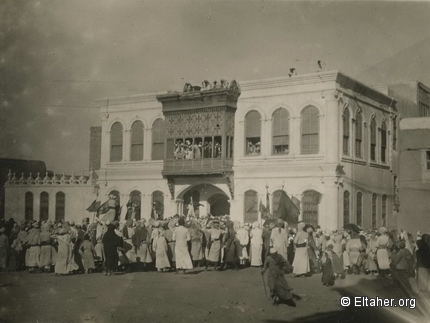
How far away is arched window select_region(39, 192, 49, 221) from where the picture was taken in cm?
1908

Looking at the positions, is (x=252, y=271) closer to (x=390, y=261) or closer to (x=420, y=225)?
(x=390, y=261)

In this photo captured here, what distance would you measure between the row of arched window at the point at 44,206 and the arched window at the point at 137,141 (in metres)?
3.61

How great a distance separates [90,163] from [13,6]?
8911 mm

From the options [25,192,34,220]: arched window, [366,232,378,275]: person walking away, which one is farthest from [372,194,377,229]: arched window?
[25,192,34,220]: arched window

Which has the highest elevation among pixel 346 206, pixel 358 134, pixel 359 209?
pixel 358 134

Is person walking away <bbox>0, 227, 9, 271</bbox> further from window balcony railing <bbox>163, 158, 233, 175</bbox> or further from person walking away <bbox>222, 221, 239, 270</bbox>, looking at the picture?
window balcony railing <bbox>163, 158, 233, 175</bbox>

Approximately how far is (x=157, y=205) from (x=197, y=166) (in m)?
2.41

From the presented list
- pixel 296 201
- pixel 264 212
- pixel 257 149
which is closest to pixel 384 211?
pixel 296 201

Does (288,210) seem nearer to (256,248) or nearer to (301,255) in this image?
(256,248)

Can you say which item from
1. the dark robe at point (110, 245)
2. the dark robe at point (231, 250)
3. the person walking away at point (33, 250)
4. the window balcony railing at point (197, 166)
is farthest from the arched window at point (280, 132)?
the person walking away at point (33, 250)

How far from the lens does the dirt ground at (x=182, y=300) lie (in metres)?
9.93

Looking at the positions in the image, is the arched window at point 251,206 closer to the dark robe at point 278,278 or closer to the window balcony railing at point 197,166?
the window balcony railing at point 197,166

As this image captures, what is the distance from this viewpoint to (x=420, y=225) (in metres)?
16.6

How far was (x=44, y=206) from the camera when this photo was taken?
19500 mm
